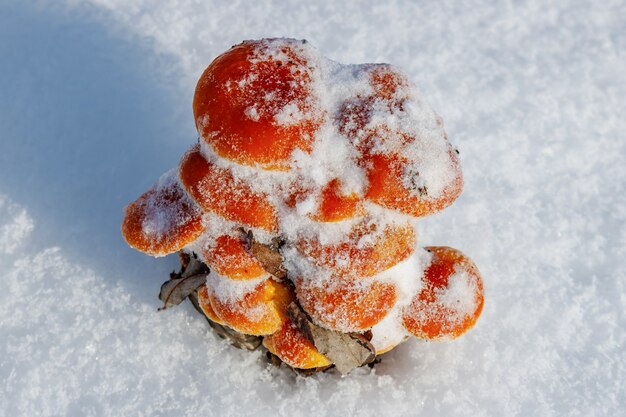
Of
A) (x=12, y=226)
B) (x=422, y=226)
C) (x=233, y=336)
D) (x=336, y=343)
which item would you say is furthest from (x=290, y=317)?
(x=12, y=226)

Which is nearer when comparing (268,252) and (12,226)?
(268,252)

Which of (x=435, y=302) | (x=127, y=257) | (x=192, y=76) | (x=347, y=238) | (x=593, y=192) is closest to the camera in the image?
(x=347, y=238)

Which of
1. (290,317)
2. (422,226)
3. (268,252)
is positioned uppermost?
(268,252)

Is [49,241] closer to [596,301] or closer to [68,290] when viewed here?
[68,290]

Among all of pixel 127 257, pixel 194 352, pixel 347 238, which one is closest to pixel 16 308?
pixel 127 257

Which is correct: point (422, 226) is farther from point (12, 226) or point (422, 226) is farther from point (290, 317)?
point (12, 226)

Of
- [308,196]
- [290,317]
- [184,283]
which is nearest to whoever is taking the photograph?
[308,196]

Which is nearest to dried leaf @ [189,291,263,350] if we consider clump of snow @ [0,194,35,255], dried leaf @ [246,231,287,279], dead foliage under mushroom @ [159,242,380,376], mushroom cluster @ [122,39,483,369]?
dead foliage under mushroom @ [159,242,380,376]
